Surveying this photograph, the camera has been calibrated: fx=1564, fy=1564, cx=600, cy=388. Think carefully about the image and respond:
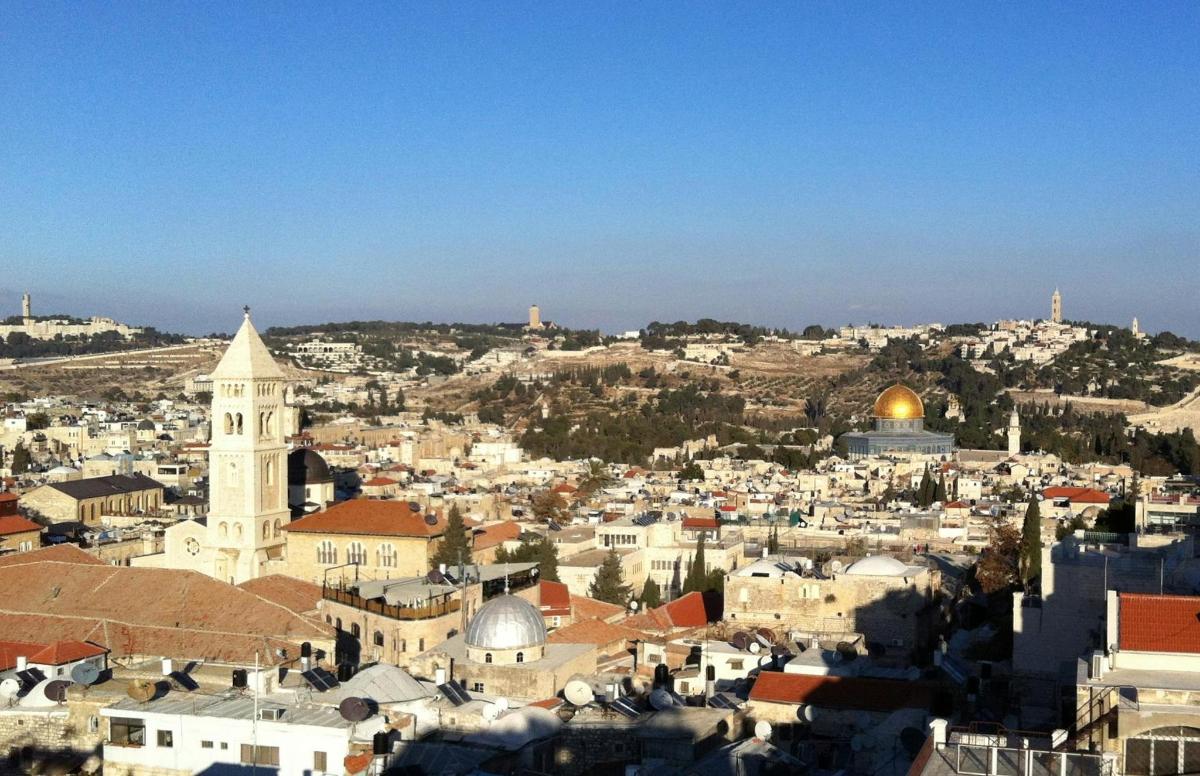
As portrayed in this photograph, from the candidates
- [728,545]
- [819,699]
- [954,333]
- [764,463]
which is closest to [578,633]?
[819,699]

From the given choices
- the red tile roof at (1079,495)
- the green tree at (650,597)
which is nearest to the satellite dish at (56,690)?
the green tree at (650,597)

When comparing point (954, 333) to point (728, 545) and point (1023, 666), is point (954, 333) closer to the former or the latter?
point (728, 545)

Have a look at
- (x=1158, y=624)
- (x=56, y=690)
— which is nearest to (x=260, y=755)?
(x=56, y=690)

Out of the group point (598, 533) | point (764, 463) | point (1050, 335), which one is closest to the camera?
point (598, 533)

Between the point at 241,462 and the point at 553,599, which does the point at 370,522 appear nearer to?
the point at 241,462

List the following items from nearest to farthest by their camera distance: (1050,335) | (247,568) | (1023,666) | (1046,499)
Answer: (1023,666) → (247,568) → (1046,499) → (1050,335)

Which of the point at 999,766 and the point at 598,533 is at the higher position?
the point at 999,766
